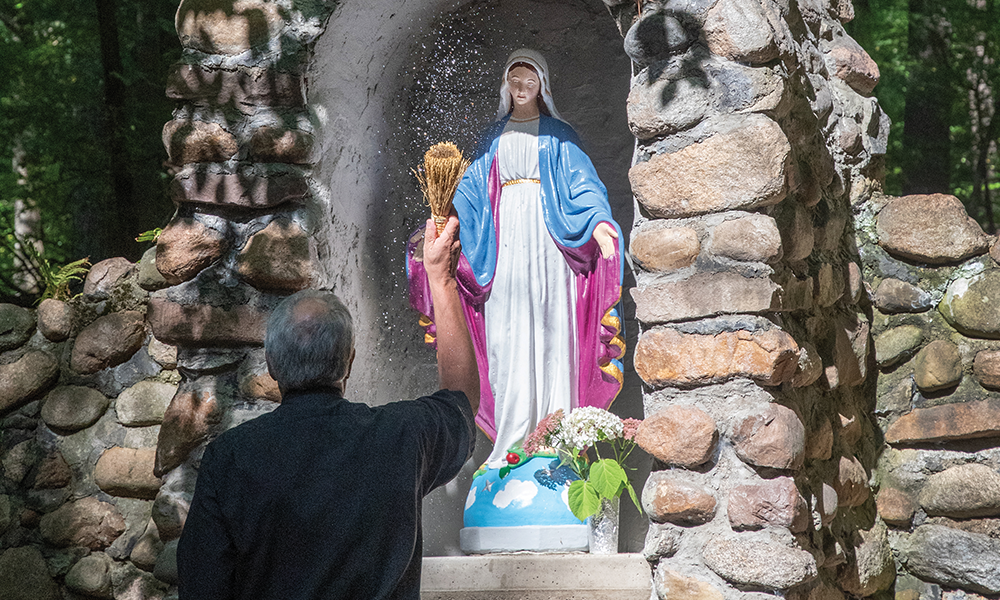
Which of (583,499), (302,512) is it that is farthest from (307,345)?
(583,499)

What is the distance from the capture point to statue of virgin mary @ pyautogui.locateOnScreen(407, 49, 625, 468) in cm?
333

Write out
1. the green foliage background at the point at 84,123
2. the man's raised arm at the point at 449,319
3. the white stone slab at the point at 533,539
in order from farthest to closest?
1. the green foliage background at the point at 84,123
2. the white stone slab at the point at 533,539
3. the man's raised arm at the point at 449,319

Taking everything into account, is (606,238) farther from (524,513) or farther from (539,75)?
(524,513)

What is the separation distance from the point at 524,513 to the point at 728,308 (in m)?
1.03

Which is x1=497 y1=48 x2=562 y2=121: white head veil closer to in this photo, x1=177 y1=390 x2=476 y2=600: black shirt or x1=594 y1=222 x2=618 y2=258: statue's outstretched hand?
x1=594 y1=222 x2=618 y2=258: statue's outstretched hand

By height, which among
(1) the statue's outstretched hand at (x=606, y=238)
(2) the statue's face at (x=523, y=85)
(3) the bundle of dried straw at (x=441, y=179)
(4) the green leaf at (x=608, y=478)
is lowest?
(4) the green leaf at (x=608, y=478)

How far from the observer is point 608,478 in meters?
2.86

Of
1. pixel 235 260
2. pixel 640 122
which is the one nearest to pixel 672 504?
pixel 640 122

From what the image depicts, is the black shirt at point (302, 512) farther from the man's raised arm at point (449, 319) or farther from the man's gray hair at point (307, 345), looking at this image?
the man's raised arm at point (449, 319)

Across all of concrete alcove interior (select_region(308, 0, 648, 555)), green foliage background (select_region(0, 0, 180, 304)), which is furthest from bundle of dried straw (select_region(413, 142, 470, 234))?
green foliage background (select_region(0, 0, 180, 304))

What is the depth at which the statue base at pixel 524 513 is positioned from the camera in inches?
116

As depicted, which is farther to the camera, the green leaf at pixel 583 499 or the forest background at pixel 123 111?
the forest background at pixel 123 111

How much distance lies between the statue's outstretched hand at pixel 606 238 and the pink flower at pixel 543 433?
58 cm

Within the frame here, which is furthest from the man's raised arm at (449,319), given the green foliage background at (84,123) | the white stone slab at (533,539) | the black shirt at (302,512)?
the green foliage background at (84,123)
